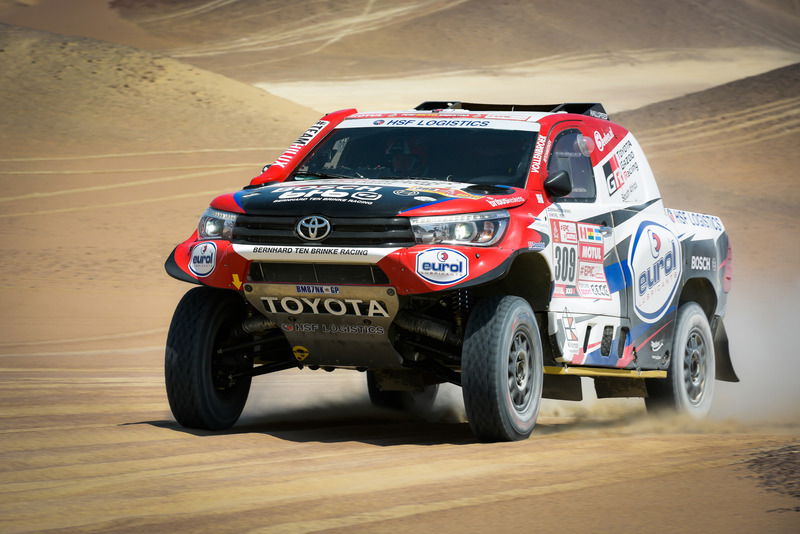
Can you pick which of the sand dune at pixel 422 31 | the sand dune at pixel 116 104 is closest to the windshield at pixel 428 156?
the sand dune at pixel 116 104

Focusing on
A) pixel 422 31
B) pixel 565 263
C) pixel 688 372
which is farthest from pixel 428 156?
pixel 422 31

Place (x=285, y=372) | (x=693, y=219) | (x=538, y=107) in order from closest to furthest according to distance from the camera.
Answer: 1. (x=538, y=107)
2. (x=693, y=219)
3. (x=285, y=372)

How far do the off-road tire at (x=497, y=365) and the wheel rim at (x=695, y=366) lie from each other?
2738 mm

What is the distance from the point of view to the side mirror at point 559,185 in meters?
8.65

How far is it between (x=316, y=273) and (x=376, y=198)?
55cm

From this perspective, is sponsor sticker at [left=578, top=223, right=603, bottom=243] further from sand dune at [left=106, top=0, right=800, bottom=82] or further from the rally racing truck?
sand dune at [left=106, top=0, right=800, bottom=82]

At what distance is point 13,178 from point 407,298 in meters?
24.9

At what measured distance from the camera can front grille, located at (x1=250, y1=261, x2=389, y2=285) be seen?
7.98 m

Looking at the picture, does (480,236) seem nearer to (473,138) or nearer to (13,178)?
(473,138)

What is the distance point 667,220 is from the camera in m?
10.6

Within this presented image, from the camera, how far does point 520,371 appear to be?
8.57 m

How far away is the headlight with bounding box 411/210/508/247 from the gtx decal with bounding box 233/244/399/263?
8.2 inches

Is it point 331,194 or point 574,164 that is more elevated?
point 574,164

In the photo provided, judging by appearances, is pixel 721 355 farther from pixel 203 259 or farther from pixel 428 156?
pixel 203 259
